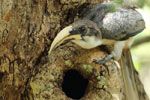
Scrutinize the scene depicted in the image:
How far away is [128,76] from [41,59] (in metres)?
0.76

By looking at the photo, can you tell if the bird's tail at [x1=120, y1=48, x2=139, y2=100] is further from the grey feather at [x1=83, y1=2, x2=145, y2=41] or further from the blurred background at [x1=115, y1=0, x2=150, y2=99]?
the grey feather at [x1=83, y1=2, x2=145, y2=41]

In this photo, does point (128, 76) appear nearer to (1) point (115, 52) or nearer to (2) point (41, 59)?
(1) point (115, 52)

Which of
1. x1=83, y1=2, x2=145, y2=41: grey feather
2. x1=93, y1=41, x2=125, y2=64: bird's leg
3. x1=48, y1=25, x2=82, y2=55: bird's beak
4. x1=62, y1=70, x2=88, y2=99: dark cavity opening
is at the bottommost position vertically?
x1=62, y1=70, x2=88, y2=99: dark cavity opening

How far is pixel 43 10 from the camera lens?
1880mm

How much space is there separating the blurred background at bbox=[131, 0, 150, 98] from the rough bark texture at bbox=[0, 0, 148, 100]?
17.4 inches

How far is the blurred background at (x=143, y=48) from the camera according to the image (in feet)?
5.15

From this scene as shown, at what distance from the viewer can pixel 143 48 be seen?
10.4 ft

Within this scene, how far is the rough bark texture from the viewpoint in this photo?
181 centimetres

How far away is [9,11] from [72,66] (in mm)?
625

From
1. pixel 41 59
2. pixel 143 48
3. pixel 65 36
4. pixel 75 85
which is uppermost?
pixel 143 48

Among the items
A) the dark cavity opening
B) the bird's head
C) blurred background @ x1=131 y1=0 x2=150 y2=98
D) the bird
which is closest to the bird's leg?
the bird

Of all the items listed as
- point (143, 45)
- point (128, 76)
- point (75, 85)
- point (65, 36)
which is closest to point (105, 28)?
point (65, 36)

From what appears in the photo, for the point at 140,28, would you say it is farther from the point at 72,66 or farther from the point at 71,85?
the point at 71,85

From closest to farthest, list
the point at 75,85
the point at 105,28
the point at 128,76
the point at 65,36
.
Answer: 1. the point at 65,36
2. the point at 105,28
3. the point at 128,76
4. the point at 75,85
